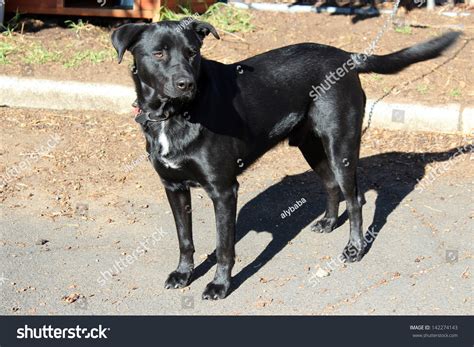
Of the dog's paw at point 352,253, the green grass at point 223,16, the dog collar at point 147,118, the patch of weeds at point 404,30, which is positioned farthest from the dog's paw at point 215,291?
the patch of weeds at point 404,30

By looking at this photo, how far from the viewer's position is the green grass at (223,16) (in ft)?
32.7

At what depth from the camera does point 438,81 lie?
29.4ft

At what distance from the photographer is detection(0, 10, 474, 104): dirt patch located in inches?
349

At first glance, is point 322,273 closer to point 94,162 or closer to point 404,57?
point 404,57

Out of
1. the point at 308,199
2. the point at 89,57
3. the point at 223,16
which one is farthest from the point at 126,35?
the point at 223,16

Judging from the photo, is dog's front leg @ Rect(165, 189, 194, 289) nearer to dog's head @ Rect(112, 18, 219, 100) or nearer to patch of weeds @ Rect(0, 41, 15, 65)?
dog's head @ Rect(112, 18, 219, 100)

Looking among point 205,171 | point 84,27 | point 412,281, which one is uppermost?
point 205,171

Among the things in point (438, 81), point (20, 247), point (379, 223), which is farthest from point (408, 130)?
point (20, 247)

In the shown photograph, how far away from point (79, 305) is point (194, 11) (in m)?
5.71

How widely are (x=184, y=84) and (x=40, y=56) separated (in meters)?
4.77

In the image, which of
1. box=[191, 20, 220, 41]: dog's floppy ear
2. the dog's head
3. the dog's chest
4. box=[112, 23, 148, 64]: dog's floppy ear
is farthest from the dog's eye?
the dog's chest

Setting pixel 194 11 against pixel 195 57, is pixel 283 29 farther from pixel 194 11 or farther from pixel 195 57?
pixel 195 57

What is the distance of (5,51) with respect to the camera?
940cm

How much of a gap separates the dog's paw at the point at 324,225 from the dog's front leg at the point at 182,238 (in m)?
1.20
